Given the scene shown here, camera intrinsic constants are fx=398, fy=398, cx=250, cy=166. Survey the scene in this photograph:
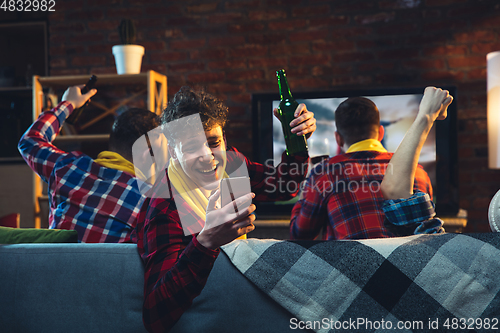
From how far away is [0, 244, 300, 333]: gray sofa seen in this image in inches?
35.2

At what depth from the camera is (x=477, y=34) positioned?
2.62m

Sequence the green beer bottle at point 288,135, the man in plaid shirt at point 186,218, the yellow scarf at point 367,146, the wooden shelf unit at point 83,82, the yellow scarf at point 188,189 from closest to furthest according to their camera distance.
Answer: the man in plaid shirt at point 186,218
the yellow scarf at point 188,189
the green beer bottle at point 288,135
the yellow scarf at point 367,146
the wooden shelf unit at point 83,82

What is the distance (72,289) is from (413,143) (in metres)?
0.91

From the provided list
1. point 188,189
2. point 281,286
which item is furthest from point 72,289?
point 281,286

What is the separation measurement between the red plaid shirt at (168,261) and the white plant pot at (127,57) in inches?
73.1

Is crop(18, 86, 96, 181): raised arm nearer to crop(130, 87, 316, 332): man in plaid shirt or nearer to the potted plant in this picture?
the potted plant

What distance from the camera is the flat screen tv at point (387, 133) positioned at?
7.98 feet

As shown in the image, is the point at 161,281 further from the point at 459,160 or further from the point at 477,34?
the point at 477,34

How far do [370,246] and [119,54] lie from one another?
2.24 meters

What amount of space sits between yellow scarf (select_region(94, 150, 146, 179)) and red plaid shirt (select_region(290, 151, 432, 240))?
67 cm

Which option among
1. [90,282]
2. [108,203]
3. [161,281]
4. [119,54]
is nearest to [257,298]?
[161,281]

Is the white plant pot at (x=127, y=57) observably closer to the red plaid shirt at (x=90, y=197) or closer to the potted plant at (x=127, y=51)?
the potted plant at (x=127, y=51)

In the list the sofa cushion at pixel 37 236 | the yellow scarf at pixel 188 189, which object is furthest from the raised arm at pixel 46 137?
the yellow scarf at pixel 188 189

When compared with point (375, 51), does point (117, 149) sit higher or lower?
lower
